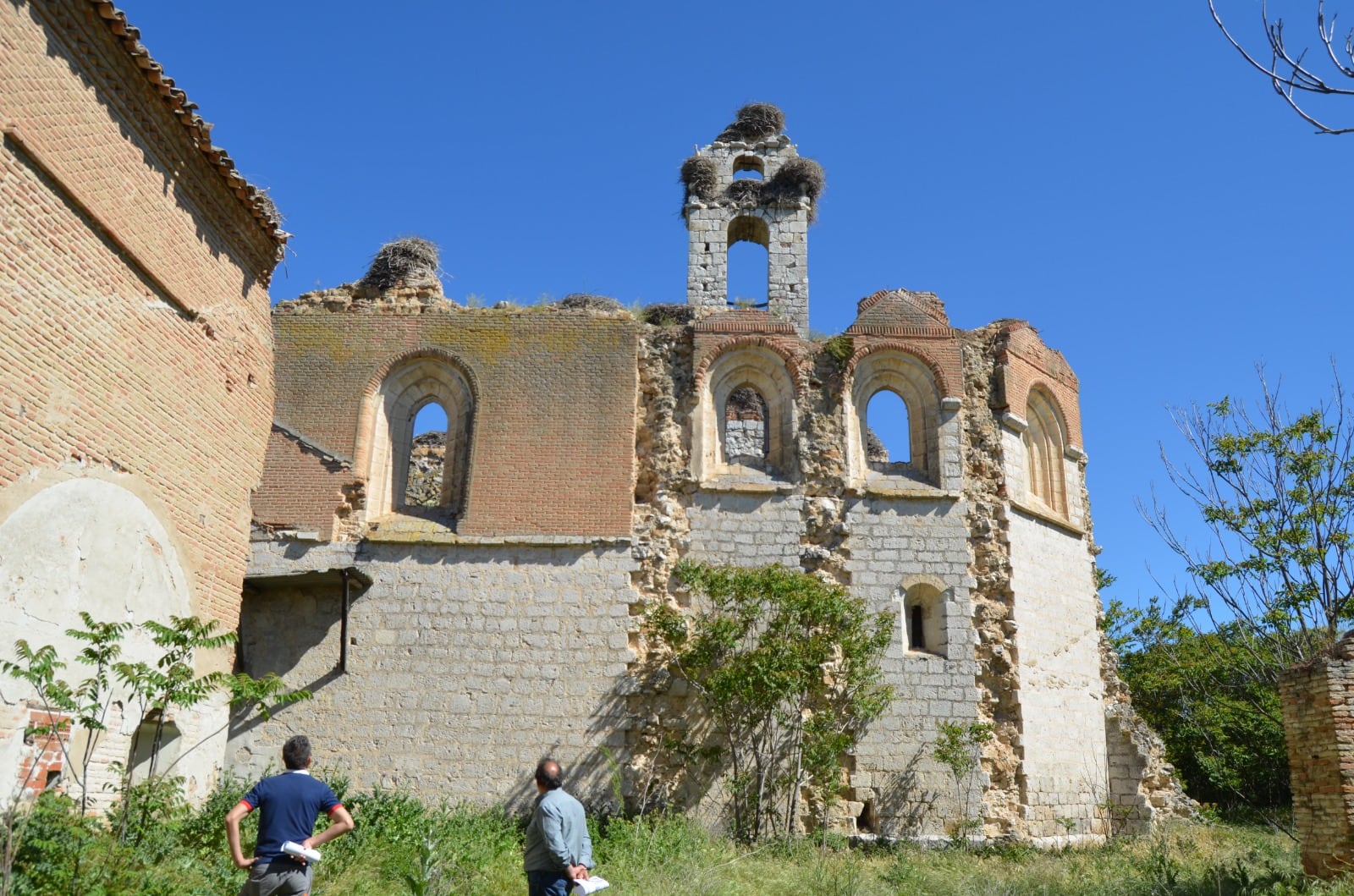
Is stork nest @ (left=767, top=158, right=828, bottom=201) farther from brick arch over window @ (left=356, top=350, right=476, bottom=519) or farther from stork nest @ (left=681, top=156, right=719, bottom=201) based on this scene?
brick arch over window @ (left=356, top=350, right=476, bottom=519)

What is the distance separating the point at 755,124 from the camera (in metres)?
20.6

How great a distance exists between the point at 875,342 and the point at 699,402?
2.64 metres

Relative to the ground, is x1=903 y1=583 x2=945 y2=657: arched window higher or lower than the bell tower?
lower

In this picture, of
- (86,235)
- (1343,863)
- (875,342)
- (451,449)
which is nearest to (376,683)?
(451,449)

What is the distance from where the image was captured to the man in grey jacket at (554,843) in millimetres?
5801

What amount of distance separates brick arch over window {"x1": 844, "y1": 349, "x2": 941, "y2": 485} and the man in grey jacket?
346 inches

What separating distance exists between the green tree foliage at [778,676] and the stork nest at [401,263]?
6828mm

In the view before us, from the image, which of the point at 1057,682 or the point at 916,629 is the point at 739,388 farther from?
the point at 1057,682

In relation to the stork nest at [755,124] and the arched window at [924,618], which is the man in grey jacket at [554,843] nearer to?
the arched window at [924,618]

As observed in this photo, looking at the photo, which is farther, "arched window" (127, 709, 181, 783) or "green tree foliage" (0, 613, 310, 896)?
"arched window" (127, 709, 181, 783)

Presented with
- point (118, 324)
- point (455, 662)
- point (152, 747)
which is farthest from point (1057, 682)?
point (118, 324)

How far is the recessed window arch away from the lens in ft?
45.5

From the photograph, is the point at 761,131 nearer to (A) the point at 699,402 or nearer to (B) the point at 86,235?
(A) the point at 699,402

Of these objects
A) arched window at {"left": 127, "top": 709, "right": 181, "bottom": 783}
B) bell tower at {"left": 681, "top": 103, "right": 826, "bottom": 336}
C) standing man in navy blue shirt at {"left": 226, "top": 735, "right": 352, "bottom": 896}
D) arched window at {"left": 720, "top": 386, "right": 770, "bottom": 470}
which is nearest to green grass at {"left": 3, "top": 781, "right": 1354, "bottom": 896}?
arched window at {"left": 127, "top": 709, "right": 181, "bottom": 783}
